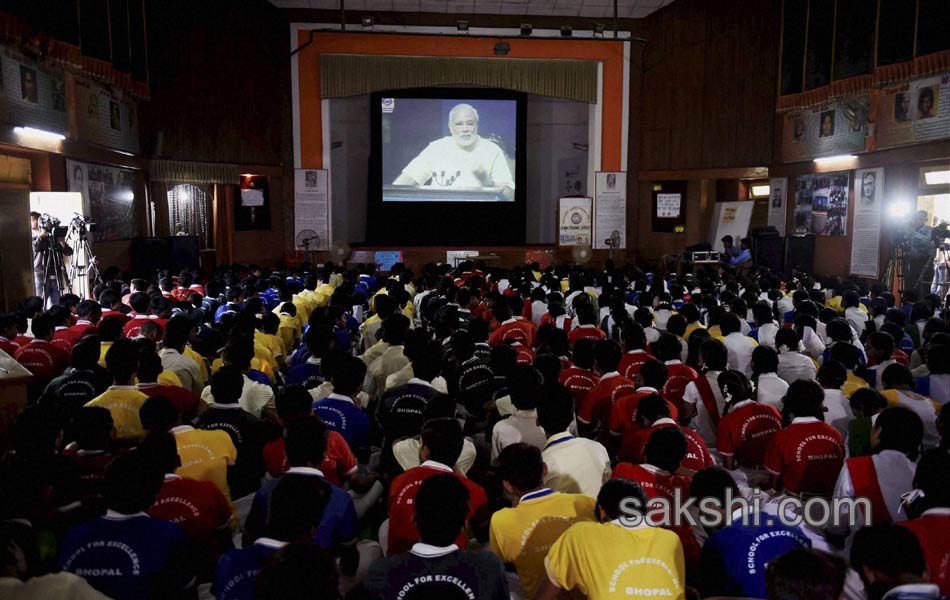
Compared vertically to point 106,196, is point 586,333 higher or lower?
lower

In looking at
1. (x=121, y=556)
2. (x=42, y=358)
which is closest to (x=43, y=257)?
(x=42, y=358)

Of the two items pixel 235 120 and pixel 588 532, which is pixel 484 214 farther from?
pixel 588 532

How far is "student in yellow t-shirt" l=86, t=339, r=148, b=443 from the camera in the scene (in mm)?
3961

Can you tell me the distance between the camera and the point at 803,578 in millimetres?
1994

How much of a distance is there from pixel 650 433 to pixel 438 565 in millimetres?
1685

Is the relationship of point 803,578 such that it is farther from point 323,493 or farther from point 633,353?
point 633,353

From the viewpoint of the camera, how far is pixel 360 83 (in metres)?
16.0

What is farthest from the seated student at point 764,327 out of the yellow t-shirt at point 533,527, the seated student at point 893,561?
the seated student at point 893,561

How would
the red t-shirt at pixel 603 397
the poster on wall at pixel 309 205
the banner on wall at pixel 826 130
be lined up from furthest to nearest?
the poster on wall at pixel 309 205 → the banner on wall at pixel 826 130 → the red t-shirt at pixel 603 397

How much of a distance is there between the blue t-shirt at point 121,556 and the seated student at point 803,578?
190cm

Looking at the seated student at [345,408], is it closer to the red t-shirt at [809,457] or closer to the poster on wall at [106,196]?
the red t-shirt at [809,457]

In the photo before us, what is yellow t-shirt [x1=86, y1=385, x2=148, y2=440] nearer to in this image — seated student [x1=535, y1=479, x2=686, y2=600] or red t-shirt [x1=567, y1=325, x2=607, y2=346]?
seated student [x1=535, y1=479, x2=686, y2=600]

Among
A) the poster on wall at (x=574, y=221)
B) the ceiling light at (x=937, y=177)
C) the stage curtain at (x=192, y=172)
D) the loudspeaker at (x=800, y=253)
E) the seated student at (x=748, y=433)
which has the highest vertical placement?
the stage curtain at (x=192, y=172)

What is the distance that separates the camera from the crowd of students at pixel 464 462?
7.54 feet
